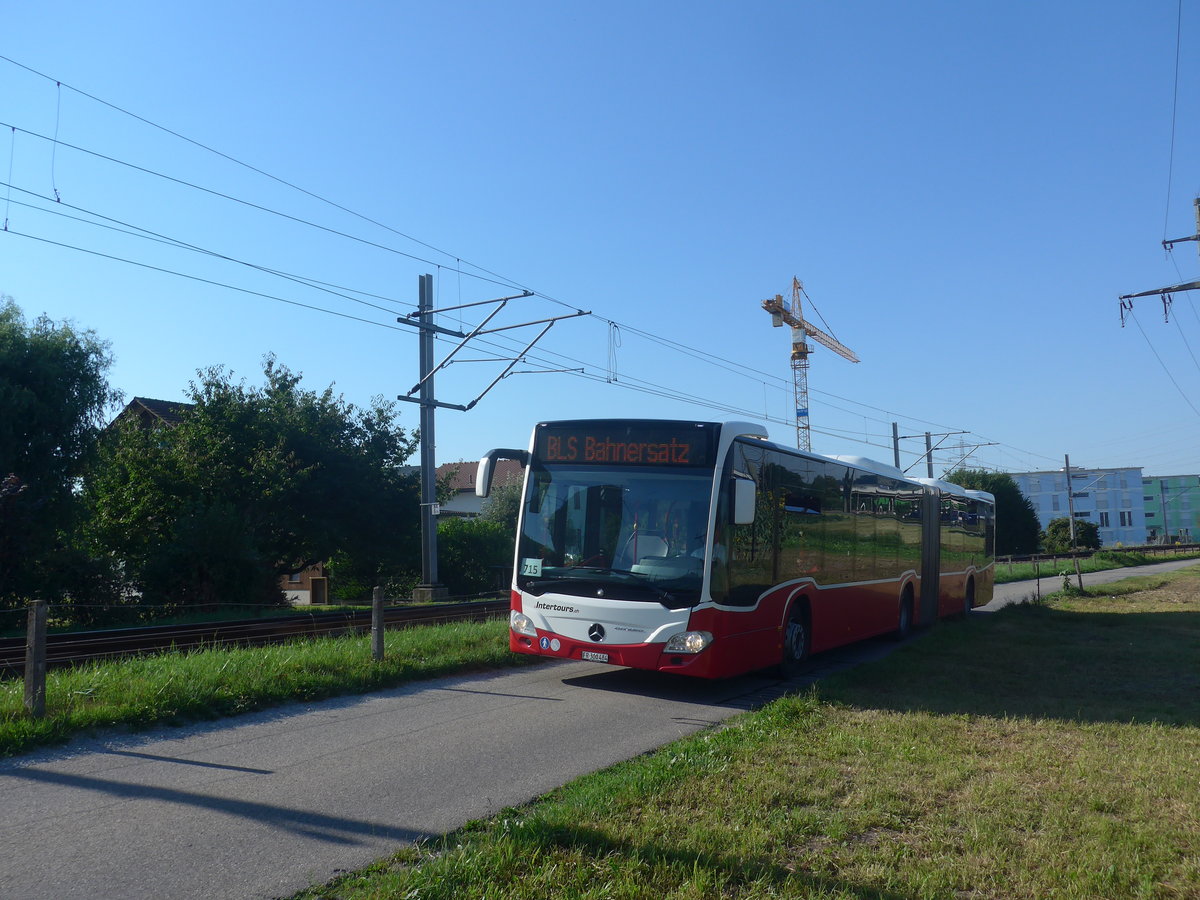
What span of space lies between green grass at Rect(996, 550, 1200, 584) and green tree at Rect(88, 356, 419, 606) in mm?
25652

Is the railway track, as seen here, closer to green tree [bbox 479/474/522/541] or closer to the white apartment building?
green tree [bbox 479/474/522/541]

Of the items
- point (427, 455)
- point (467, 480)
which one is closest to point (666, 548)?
point (427, 455)

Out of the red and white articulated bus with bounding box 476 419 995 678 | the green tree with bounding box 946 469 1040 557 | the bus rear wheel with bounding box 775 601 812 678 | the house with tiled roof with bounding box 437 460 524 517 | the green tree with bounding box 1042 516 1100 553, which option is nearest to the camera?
the red and white articulated bus with bounding box 476 419 995 678

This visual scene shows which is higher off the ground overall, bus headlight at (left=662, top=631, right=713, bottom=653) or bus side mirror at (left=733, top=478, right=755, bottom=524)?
bus side mirror at (left=733, top=478, right=755, bottom=524)

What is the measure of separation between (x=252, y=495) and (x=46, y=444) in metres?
7.54

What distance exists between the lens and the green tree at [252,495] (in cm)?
2698

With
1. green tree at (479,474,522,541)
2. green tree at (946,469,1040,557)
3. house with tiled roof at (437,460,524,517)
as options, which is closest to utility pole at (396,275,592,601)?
green tree at (479,474,522,541)

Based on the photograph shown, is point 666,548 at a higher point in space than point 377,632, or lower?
higher

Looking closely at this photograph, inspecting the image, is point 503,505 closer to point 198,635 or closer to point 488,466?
point 198,635

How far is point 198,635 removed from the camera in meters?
15.9

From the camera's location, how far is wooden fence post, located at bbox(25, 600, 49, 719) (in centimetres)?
736

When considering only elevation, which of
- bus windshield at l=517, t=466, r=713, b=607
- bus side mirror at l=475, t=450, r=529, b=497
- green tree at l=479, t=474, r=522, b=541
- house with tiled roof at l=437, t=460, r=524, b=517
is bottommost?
bus windshield at l=517, t=466, r=713, b=607

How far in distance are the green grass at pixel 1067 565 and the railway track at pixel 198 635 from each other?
1078 inches

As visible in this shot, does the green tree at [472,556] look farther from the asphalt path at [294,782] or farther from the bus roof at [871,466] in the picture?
the asphalt path at [294,782]
